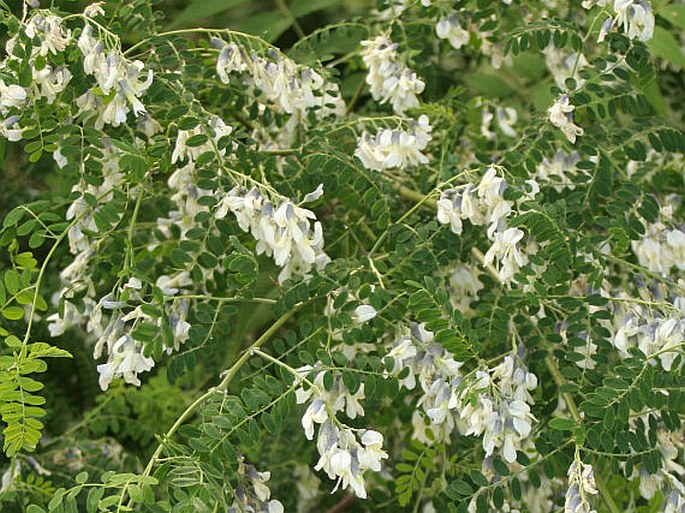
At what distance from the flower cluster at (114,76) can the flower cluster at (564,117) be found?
46 cm

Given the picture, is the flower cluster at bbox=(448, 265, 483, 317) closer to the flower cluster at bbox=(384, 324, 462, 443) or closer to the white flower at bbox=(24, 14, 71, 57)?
the flower cluster at bbox=(384, 324, 462, 443)

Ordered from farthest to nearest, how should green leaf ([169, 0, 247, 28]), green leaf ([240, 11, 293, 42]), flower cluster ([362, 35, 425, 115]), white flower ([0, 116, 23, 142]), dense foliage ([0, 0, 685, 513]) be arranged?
green leaf ([240, 11, 293, 42]) < green leaf ([169, 0, 247, 28]) < flower cluster ([362, 35, 425, 115]) < white flower ([0, 116, 23, 142]) < dense foliage ([0, 0, 685, 513])

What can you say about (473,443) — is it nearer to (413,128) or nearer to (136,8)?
(413,128)

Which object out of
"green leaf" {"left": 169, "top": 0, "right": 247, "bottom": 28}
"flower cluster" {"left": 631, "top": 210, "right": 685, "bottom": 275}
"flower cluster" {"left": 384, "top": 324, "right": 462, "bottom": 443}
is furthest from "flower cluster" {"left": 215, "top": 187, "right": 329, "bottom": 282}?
"green leaf" {"left": 169, "top": 0, "right": 247, "bottom": 28}

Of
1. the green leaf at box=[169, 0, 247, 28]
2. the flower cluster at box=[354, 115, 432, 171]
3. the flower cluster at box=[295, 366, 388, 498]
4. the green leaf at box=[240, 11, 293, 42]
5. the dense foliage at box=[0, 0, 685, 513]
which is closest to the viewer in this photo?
the flower cluster at box=[295, 366, 388, 498]

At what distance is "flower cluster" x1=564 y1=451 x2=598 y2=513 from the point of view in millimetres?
1077

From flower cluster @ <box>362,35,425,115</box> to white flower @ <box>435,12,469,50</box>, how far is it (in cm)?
9

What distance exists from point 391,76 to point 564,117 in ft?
0.90

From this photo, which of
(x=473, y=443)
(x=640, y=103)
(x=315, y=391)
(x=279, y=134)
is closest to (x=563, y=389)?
(x=473, y=443)

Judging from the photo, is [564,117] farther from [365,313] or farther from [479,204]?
[365,313]

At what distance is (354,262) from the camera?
1.27 metres

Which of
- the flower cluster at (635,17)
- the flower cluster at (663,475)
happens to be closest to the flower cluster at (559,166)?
the flower cluster at (635,17)

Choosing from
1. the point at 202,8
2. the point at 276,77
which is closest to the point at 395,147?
the point at 276,77

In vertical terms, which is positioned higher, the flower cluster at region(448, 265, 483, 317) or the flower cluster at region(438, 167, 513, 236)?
the flower cluster at region(438, 167, 513, 236)
